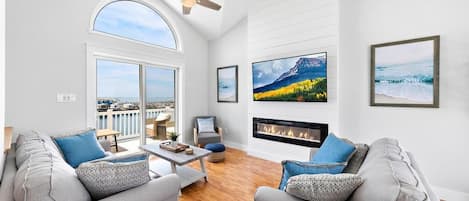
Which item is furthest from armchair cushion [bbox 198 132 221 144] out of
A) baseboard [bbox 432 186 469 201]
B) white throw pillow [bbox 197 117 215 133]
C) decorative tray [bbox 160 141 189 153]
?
baseboard [bbox 432 186 469 201]

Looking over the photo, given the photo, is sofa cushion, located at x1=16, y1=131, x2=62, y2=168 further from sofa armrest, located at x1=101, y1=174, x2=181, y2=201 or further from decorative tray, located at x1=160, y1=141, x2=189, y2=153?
decorative tray, located at x1=160, y1=141, x2=189, y2=153

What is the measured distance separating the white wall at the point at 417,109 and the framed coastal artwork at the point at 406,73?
0.25ft

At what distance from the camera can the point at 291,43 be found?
348 centimetres

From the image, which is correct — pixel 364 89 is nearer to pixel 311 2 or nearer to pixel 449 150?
pixel 449 150

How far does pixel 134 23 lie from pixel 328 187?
14.2 ft

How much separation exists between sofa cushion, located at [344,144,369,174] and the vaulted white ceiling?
3514 mm

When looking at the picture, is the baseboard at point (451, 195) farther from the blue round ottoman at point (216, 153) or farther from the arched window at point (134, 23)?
the arched window at point (134, 23)

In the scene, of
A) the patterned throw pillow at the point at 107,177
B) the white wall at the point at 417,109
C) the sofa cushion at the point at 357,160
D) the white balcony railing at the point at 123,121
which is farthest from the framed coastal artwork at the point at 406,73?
the white balcony railing at the point at 123,121

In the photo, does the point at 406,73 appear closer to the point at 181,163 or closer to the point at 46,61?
the point at 181,163

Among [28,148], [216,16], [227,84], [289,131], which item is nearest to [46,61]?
[28,148]

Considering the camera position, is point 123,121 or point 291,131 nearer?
point 291,131

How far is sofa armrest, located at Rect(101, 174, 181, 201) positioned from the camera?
122cm

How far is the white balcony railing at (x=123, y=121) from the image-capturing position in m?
3.62

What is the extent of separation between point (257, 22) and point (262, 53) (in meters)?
0.67
